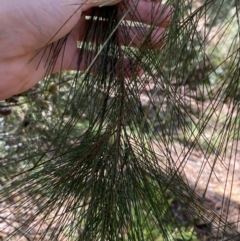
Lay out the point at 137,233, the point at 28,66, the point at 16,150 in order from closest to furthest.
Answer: the point at 137,233 → the point at 28,66 → the point at 16,150

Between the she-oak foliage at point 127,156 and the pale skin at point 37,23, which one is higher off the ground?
the pale skin at point 37,23

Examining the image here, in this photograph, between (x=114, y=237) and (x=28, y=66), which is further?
(x=28, y=66)

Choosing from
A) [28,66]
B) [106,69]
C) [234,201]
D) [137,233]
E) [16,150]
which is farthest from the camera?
[234,201]

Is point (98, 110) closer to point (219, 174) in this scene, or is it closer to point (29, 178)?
point (29, 178)

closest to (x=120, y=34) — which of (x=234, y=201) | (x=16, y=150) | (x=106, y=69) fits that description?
(x=106, y=69)

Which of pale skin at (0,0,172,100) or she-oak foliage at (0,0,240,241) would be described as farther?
pale skin at (0,0,172,100)

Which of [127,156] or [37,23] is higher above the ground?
[37,23]

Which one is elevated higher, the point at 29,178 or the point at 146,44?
the point at 146,44

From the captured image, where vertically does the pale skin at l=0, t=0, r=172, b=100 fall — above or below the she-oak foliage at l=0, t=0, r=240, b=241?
above

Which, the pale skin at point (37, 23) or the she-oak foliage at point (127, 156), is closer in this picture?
the she-oak foliage at point (127, 156)

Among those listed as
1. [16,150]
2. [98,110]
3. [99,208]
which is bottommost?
[16,150]
